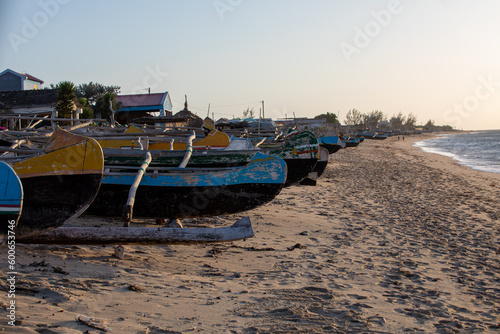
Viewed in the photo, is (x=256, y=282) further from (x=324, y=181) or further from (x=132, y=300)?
(x=324, y=181)

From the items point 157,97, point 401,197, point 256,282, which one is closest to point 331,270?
point 256,282

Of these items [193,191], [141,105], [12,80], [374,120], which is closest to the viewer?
[193,191]

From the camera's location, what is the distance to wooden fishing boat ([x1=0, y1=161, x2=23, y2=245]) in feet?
9.55

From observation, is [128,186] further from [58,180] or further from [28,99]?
[28,99]

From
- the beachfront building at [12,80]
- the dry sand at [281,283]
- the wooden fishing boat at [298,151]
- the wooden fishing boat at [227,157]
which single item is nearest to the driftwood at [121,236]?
the dry sand at [281,283]

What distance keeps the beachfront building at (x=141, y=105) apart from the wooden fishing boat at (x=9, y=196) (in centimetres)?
3024

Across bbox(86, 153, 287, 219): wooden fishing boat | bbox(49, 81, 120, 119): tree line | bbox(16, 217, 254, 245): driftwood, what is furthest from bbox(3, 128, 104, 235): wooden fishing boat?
bbox(49, 81, 120, 119): tree line

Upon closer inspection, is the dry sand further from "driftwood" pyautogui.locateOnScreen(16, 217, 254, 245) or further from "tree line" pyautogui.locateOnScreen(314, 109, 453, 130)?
"tree line" pyautogui.locateOnScreen(314, 109, 453, 130)

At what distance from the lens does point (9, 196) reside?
294cm

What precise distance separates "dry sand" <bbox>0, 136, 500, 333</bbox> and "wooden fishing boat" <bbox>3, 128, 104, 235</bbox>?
1.65 ft

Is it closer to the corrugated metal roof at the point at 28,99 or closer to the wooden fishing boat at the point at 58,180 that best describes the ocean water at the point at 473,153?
the wooden fishing boat at the point at 58,180

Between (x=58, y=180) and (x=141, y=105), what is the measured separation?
31711mm

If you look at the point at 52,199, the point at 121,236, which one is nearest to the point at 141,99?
the point at 121,236

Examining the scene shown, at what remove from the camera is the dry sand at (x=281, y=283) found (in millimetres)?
3162
